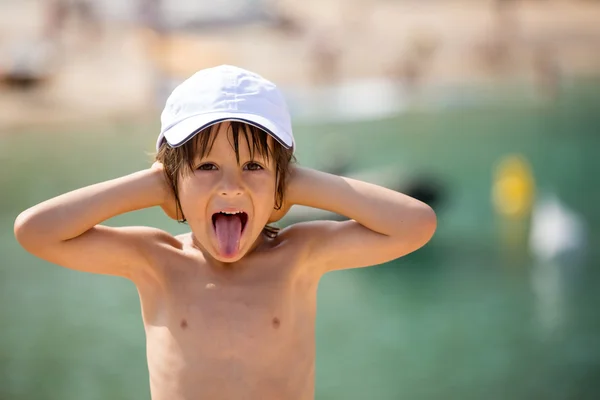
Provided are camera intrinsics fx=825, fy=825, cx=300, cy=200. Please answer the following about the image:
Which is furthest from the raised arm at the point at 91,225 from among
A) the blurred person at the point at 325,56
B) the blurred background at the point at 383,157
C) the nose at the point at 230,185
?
the blurred person at the point at 325,56

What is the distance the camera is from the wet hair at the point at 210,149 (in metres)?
0.97

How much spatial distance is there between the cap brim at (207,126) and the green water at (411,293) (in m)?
2.58

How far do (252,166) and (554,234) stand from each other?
13.0ft

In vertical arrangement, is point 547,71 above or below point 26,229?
below

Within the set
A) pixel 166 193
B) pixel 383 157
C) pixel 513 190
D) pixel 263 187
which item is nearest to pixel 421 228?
pixel 263 187

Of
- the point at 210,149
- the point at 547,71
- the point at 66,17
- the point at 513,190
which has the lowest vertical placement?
the point at 513,190

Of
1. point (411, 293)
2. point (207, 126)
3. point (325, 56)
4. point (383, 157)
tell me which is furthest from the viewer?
point (325, 56)

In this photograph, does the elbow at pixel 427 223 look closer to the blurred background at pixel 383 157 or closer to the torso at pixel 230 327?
the torso at pixel 230 327

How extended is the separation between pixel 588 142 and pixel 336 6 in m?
2.29

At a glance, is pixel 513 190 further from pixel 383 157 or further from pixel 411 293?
pixel 411 293

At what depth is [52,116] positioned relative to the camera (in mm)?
6047

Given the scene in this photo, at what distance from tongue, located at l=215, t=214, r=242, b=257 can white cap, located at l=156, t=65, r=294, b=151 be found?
0.35 feet

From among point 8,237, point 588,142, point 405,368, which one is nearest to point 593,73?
point 588,142

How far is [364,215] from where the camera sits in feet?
3.46
